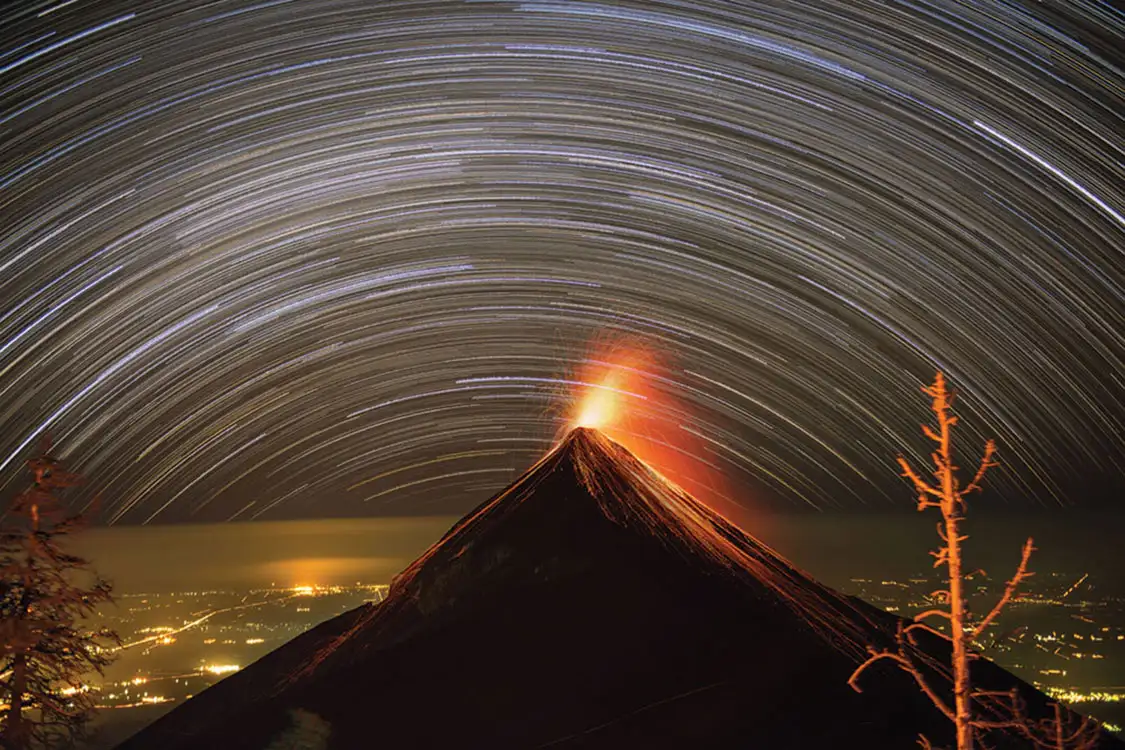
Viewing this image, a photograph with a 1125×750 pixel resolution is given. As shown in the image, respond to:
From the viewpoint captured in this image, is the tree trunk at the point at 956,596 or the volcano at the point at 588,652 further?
the volcano at the point at 588,652

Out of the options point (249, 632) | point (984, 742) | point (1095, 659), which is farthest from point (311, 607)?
point (984, 742)

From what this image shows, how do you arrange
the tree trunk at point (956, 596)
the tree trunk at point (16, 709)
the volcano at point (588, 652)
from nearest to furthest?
the tree trunk at point (956, 596), the volcano at point (588, 652), the tree trunk at point (16, 709)

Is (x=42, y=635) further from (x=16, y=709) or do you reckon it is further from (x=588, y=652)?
(x=588, y=652)

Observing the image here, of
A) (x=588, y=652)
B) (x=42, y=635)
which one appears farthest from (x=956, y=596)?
(x=42, y=635)

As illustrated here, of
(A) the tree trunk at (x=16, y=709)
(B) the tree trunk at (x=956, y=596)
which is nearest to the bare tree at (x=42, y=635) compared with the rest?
(A) the tree trunk at (x=16, y=709)

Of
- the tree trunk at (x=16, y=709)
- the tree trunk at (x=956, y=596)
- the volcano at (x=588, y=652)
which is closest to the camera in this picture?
the tree trunk at (x=956, y=596)

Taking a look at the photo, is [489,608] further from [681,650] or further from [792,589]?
[792,589]

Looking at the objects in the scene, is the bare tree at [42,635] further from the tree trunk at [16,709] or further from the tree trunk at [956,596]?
the tree trunk at [956,596]

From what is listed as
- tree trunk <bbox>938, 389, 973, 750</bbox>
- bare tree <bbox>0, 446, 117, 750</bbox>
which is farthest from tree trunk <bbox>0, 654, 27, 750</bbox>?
tree trunk <bbox>938, 389, 973, 750</bbox>
